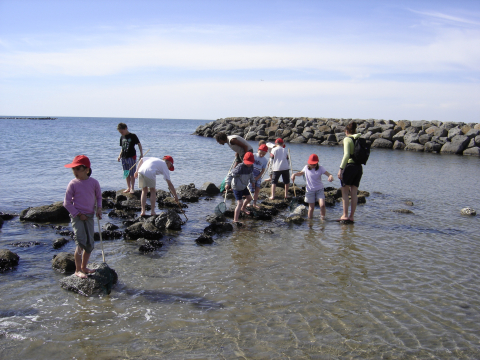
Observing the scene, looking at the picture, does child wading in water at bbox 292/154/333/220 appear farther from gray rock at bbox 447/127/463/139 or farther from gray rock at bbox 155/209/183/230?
gray rock at bbox 447/127/463/139

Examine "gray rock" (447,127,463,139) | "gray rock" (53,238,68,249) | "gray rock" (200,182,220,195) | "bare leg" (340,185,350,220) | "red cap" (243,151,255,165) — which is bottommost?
"gray rock" (53,238,68,249)

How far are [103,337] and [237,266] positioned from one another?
2.66 metres

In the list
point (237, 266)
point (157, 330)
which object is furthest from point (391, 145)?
point (157, 330)

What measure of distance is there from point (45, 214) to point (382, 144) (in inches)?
1264

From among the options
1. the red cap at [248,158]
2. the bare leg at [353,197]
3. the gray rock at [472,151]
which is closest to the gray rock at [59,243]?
the red cap at [248,158]

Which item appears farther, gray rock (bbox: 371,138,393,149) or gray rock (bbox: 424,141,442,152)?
gray rock (bbox: 371,138,393,149)

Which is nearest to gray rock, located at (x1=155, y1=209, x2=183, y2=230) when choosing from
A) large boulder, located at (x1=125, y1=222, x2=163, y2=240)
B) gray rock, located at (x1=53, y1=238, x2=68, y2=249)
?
large boulder, located at (x1=125, y1=222, x2=163, y2=240)

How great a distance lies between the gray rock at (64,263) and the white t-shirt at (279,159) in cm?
678

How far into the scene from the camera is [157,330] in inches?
169

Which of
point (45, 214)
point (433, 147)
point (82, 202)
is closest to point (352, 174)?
point (82, 202)

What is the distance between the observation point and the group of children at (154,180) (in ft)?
16.9

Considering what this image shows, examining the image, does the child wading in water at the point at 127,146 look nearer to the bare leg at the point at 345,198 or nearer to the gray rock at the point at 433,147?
the bare leg at the point at 345,198

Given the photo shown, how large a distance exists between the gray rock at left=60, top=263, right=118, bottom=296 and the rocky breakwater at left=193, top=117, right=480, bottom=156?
104 ft

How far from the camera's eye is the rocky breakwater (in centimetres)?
3200
